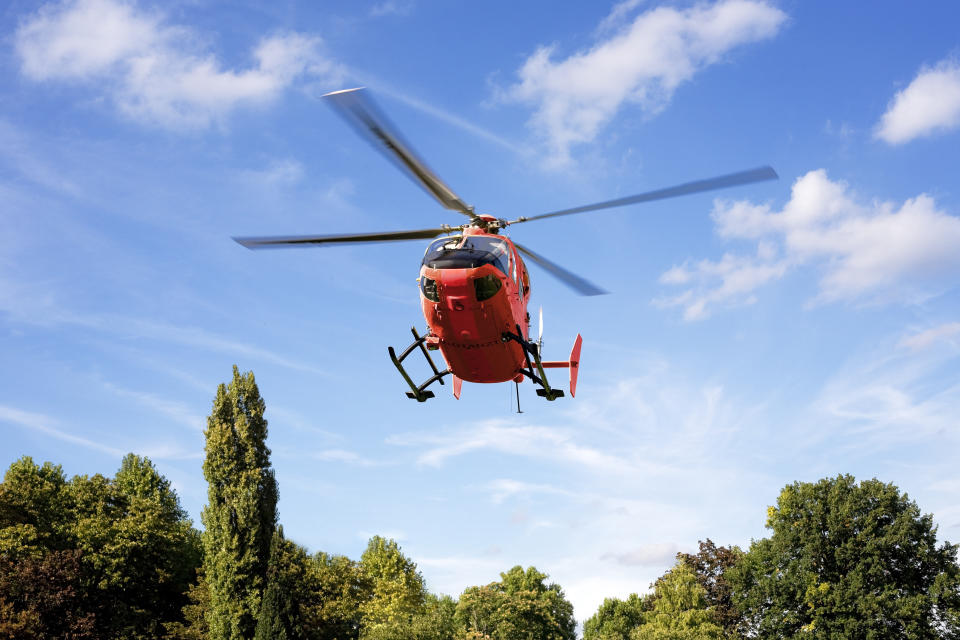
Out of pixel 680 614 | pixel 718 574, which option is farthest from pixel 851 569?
pixel 718 574

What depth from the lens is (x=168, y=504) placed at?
5828cm

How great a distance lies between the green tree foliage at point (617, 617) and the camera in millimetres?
71938

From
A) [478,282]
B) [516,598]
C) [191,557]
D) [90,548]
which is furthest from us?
[516,598]

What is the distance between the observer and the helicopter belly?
13523 millimetres

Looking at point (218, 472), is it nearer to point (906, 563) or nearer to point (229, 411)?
point (229, 411)

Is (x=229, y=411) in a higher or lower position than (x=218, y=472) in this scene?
higher


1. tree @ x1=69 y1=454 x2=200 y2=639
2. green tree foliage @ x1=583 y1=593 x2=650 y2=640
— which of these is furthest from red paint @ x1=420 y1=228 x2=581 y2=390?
green tree foliage @ x1=583 y1=593 x2=650 y2=640

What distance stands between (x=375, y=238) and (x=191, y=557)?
40043 mm

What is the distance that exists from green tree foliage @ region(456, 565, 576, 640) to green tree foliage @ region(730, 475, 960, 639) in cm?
1980

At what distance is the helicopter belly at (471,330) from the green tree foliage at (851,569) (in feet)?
115

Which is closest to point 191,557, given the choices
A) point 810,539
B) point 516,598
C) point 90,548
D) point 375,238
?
point 90,548

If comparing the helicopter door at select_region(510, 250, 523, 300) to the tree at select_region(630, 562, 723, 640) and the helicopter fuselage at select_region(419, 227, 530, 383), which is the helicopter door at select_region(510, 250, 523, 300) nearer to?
the helicopter fuselage at select_region(419, 227, 530, 383)

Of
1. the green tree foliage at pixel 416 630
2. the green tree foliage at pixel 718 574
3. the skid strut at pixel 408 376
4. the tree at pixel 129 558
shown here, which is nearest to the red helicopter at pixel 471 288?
the skid strut at pixel 408 376

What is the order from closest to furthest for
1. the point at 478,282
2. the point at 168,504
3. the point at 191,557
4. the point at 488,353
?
the point at 478,282 < the point at 488,353 < the point at 191,557 < the point at 168,504
